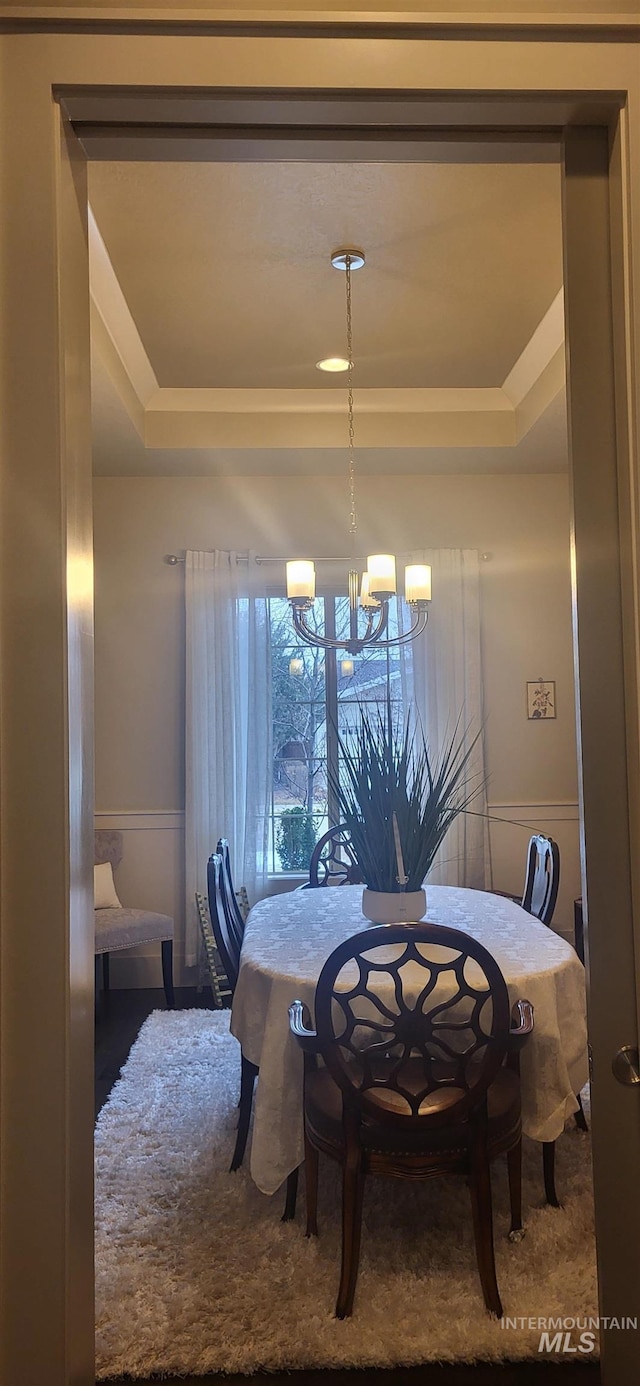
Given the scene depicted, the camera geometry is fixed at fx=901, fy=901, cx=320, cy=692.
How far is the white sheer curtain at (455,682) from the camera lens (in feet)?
16.4

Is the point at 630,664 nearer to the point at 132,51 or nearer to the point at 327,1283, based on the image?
the point at 132,51

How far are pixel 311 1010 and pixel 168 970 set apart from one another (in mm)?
2284

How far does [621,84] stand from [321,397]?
351 centimetres

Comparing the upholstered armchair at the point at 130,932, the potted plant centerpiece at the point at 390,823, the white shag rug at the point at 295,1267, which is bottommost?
the white shag rug at the point at 295,1267

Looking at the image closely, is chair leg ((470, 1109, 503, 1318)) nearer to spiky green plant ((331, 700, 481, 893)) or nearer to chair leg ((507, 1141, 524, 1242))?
chair leg ((507, 1141, 524, 1242))

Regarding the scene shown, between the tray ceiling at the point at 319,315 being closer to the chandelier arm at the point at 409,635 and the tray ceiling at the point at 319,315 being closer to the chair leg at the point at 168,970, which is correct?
the chandelier arm at the point at 409,635

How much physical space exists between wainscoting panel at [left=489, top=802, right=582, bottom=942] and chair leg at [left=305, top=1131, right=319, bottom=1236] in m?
2.87

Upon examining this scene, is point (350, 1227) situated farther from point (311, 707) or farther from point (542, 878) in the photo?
point (311, 707)

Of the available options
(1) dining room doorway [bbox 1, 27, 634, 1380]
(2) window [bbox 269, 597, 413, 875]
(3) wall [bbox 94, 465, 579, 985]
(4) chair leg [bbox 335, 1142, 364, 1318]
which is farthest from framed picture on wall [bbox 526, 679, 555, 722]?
(1) dining room doorway [bbox 1, 27, 634, 1380]

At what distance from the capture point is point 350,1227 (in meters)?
2.10

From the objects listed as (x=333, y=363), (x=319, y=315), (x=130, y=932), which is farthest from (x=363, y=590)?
(x=130, y=932)

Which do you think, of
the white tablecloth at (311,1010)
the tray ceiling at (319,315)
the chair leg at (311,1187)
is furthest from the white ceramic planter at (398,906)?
the tray ceiling at (319,315)

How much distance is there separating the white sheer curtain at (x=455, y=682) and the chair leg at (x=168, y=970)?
1.49 m

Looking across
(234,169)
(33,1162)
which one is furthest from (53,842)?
(234,169)
